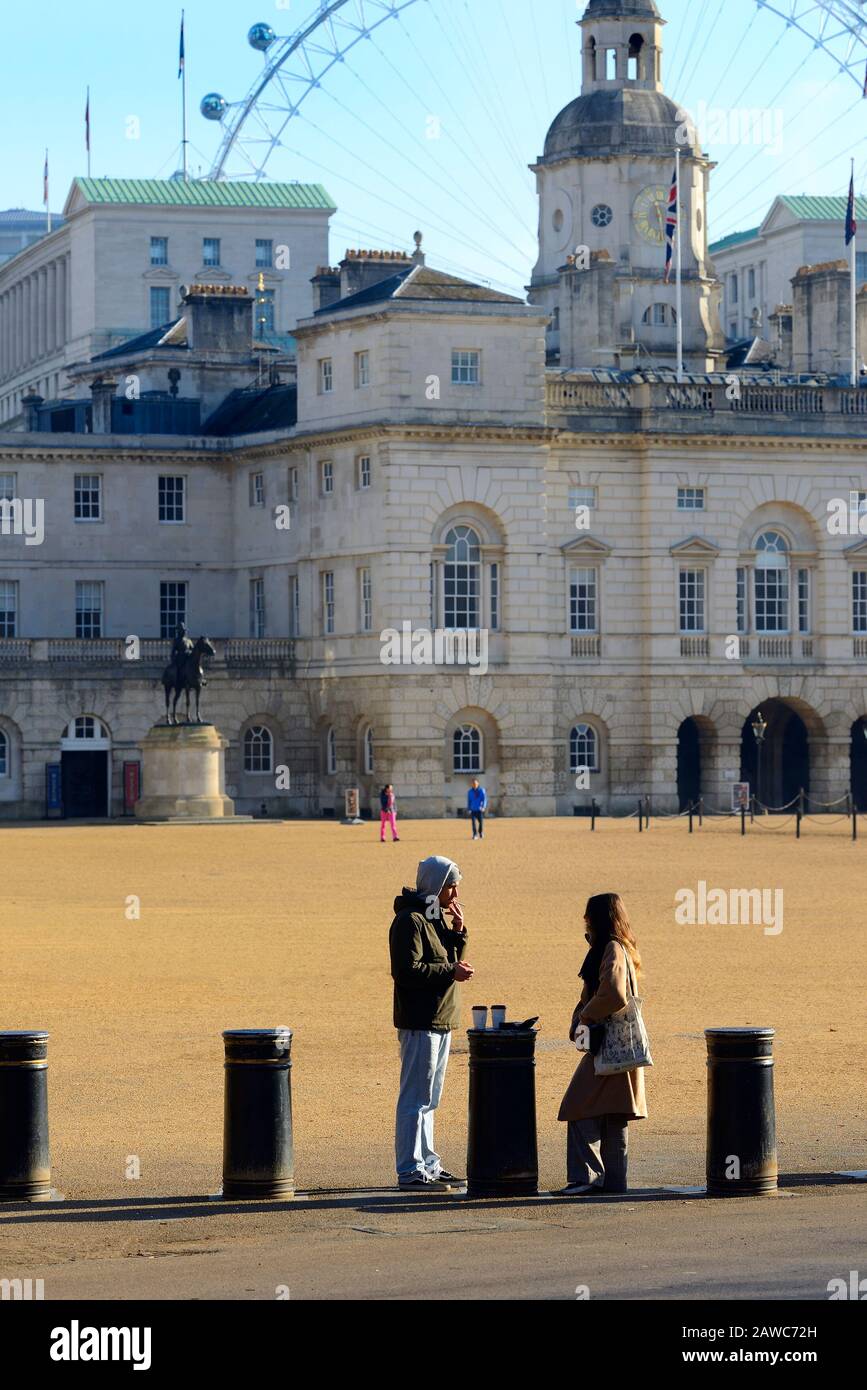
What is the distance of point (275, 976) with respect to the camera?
31938mm

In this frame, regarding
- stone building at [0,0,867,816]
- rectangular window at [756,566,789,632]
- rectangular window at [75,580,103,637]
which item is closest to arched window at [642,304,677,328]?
stone building at [0,0,867,816]

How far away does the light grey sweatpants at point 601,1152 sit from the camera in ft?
63.9

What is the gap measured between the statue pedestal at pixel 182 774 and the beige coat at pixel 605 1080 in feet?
185

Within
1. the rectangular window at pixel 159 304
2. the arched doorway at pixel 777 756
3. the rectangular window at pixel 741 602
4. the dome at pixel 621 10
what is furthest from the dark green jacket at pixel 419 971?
the rectangular window at pixel 159 304

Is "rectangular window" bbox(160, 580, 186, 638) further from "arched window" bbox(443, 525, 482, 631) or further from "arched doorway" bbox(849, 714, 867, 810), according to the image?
"arched doorway" bbox(849, 714, 867, 810)

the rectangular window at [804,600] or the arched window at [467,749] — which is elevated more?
the rectangular window at [804,600]

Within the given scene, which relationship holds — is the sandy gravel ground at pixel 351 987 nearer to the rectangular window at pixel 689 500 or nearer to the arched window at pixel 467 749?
the arched window at pixel 467 749

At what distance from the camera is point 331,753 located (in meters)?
83.4

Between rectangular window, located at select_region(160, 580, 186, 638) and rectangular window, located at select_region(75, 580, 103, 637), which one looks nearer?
rectangular window, located at select_region(75, 580, 103, 637)

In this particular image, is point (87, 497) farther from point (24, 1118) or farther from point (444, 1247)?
point (444, 1247)

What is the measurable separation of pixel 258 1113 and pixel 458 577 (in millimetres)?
63651

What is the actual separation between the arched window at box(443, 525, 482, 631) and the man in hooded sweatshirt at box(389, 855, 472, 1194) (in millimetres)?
61899

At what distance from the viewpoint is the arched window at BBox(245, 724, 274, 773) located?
83.6m
